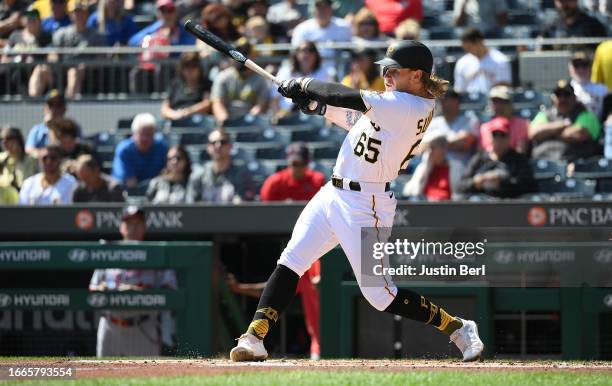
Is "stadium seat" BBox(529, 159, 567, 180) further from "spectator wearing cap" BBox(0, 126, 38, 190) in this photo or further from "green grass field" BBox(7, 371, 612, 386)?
"spectator wearing cap" BBox(0, 126, 38, 190)

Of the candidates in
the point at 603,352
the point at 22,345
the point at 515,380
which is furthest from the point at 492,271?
the point at 22,345

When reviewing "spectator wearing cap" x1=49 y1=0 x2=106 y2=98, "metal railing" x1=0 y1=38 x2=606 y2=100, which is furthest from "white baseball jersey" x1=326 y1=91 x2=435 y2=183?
"spectator wearing cap" x1=49 y1=0 x2=106 y2=98

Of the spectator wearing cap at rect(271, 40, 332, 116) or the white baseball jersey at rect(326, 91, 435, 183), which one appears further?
the spectator wearing cap at rect(271, 40, 332, 116)

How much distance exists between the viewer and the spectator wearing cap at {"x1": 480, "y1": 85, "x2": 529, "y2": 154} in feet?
35.6

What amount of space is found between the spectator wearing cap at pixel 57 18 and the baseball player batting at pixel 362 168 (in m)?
8.24

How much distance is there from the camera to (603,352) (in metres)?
8.85

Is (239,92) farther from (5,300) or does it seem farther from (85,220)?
(5,300)

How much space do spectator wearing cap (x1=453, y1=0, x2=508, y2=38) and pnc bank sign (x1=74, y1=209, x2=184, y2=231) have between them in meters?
4.35

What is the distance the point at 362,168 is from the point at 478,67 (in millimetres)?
5392

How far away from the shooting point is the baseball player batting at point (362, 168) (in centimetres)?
659

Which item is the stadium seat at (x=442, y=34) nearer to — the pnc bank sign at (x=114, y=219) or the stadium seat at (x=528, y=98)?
the stadium seat at (x=528, y=98)

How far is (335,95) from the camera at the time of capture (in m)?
6.48

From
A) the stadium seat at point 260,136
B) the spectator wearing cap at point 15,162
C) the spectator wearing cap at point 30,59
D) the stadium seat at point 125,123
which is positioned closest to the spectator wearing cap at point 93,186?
the spectator wearing cap at point 15,162

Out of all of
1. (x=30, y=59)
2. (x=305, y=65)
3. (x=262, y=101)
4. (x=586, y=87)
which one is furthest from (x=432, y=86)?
(x=30, y=59)
